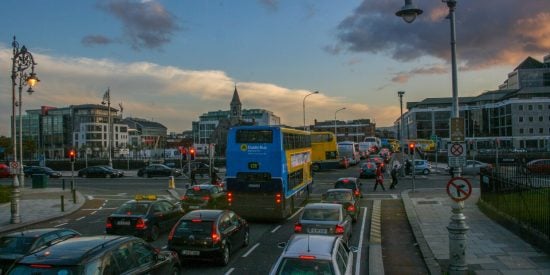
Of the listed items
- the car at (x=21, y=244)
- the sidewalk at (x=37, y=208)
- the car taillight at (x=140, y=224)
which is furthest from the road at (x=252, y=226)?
the car at (x=21, y=244)

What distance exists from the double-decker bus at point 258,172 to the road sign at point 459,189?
10510 mm

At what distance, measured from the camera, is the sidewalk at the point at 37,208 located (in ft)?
81.0

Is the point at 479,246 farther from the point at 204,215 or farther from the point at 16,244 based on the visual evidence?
the point at 16,244

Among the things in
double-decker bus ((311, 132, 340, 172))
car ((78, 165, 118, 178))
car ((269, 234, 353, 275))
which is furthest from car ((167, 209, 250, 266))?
car ((78, 165, 118, 178))

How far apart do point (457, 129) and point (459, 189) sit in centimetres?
184

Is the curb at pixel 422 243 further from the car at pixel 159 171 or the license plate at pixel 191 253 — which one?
the car at pixel 159 171

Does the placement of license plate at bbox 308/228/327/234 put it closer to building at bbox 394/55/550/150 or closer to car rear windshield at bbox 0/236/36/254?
car rear windshield at bbox 0/236/36/254

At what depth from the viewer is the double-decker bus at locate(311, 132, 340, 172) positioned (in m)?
61.3

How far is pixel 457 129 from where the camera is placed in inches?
520

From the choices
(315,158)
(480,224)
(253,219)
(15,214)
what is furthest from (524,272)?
(315,158)

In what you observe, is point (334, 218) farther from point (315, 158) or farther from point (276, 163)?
point (315, 158)

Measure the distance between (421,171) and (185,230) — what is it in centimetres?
4314

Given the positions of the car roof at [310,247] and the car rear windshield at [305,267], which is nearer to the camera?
the car rear windshield at [305,267]

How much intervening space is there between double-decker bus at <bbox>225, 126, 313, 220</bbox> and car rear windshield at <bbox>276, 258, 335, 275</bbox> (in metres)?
13.0
